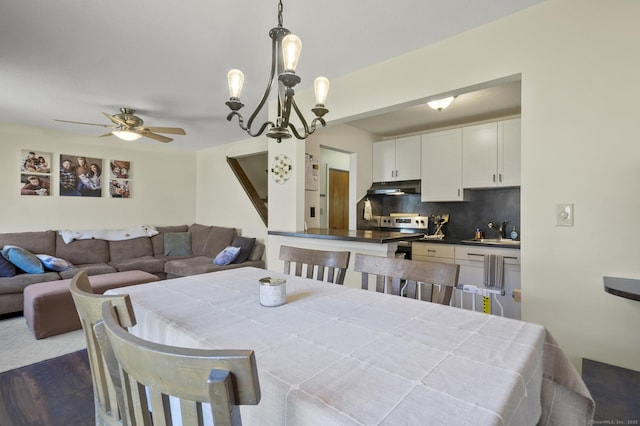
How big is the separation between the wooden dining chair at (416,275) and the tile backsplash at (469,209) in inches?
107

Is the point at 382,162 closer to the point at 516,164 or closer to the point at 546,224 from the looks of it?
the point at 516,164

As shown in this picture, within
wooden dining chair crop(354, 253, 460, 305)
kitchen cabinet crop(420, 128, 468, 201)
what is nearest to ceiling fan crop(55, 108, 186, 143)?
wooden dining chair crop(354, 253, 460, 305)

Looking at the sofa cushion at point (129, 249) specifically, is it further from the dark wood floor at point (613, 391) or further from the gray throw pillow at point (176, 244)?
the dark wood floor at point (613, 391)

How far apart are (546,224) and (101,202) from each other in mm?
5583

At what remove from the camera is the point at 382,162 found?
178 inches

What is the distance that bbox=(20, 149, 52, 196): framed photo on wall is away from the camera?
4195mm

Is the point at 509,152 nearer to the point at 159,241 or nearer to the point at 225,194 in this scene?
the point at 225,194

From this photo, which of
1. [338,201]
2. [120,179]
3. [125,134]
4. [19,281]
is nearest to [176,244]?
[120,179]

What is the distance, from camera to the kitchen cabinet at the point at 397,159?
4172 millimetres

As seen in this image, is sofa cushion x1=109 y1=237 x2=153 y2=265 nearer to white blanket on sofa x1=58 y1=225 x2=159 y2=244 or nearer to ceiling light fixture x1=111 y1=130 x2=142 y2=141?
white blanket on sofa x1=58 y1=225 x2=159 y2=244

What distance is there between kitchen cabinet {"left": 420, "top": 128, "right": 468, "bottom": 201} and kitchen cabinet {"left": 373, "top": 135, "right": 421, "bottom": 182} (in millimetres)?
112

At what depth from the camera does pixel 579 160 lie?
1.61 m

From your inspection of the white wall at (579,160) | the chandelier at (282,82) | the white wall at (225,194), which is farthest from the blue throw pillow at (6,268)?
the white wall at (579,160)

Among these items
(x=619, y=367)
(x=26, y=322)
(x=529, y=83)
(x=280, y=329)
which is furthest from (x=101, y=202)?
(x=619, y=367)
